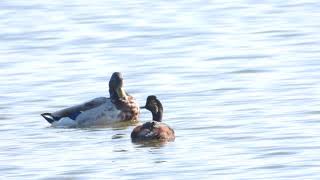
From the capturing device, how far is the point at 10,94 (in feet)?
63.8

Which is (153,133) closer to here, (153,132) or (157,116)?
(153,132)

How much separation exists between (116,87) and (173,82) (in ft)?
5.99

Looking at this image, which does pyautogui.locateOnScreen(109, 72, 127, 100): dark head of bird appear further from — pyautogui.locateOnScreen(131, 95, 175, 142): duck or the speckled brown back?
pyautogui.locateOnScreen(131, 95, 175, 142): duck

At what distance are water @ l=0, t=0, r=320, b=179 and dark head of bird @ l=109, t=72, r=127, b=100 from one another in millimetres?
416

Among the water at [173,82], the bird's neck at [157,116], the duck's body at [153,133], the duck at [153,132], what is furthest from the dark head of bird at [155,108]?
the duck's body at [153,133]

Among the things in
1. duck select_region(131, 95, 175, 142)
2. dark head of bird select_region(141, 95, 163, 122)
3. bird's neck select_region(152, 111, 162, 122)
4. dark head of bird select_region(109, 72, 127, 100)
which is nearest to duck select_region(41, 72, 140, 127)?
dark head of bird select_region(109, 72, 127, 100)

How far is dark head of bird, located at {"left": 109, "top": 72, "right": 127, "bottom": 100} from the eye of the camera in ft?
59.5

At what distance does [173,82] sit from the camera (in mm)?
19891

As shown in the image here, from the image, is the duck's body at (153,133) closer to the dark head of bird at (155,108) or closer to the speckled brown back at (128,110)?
the dark head of bird at (155,108)

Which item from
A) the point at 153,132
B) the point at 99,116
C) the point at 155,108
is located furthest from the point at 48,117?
the point at 153,132

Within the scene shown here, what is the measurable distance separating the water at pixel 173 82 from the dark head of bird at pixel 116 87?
0.42 meters

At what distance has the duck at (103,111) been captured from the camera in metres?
17.4

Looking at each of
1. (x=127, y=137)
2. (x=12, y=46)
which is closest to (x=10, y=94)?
(x=127, y=137)

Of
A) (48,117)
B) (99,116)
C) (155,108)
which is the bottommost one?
(99,116)
